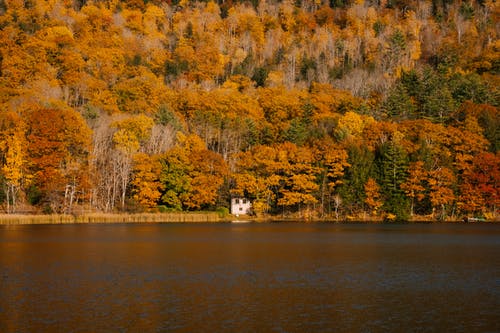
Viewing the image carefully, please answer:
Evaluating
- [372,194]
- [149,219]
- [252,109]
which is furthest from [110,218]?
[252,109]

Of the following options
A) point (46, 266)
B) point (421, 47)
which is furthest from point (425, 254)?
point (421, 47)

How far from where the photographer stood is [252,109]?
115m

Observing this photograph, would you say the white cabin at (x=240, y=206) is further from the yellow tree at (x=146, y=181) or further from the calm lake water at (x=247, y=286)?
the calm lake water at (x=247, y=286)

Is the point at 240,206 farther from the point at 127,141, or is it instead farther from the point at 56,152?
the point at 56,152

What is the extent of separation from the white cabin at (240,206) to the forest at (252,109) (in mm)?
1204

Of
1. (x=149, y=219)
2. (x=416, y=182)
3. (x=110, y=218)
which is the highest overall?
(x=416, y=182)

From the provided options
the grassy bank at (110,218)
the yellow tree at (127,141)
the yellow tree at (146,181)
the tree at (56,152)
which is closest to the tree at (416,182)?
the grassy bank at (110,218)

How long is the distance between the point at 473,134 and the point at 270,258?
5612 cm

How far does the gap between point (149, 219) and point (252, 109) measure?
43249 mm

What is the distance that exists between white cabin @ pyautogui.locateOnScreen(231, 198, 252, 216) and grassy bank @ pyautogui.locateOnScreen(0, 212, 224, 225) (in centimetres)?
456

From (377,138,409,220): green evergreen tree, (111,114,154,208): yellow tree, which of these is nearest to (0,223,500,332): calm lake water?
(111,114,154,208): yellow tree

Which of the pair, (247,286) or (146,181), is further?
(146,181)

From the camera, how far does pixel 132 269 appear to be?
3247cm

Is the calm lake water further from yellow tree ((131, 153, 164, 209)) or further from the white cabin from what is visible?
the white cabin
